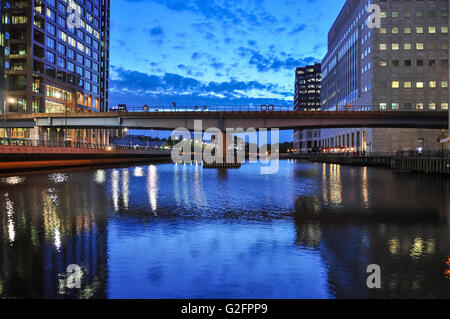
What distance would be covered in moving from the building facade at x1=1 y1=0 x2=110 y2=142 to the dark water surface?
226 ft

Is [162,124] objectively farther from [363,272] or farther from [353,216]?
[363,272]

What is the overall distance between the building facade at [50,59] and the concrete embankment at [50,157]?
14.0 m

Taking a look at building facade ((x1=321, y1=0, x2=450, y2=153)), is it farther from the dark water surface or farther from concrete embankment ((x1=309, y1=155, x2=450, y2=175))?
the dark water surface

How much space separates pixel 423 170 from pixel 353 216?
121ft

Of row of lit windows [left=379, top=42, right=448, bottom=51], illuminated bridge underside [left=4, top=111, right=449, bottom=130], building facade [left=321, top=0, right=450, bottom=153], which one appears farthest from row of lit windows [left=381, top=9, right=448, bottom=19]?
illuminated bridge underside [left=4, top=111, right=449, bottom=130]

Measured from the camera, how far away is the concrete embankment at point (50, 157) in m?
42.1

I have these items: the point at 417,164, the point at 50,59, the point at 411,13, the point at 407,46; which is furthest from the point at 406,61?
the point at 50,59

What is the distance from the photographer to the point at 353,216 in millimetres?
14500

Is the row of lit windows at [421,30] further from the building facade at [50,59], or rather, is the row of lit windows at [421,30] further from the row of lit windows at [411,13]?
the building facade at [50,59]

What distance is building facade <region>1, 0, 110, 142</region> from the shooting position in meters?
93.6

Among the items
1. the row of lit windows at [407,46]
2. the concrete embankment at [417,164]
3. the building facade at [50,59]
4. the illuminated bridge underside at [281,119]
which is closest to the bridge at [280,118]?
the illuminated bridge underside at [281,119]

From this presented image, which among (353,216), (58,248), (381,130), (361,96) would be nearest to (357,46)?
(361,96)

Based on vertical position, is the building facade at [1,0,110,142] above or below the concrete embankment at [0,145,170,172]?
above

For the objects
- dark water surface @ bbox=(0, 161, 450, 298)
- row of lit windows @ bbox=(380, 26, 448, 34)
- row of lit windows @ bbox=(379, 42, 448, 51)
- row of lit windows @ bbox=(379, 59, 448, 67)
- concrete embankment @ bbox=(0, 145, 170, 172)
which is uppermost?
row of lit windows @ bbox=(380, 26, 448, 34)
